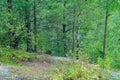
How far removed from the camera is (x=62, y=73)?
930cm

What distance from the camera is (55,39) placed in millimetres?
24297

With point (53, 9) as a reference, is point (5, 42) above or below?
below

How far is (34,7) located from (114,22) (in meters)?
11.3

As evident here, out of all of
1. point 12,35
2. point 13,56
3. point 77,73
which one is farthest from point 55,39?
point 77,73

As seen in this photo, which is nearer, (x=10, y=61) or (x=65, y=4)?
(x=10, y=61)

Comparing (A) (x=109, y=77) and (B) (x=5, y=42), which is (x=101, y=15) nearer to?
(B) (x=5, y=42)

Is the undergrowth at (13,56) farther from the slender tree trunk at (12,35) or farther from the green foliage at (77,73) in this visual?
the green foliage at (77,73)

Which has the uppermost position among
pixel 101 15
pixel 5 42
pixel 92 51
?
pixel 101 15

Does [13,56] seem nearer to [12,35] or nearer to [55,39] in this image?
[12,35]

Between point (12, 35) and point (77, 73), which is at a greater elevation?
point (12, 35)

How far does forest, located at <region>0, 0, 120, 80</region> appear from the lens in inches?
380

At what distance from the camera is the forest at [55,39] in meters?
9.66

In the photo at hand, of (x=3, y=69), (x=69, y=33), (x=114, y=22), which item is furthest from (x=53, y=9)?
(x=3, y=69)

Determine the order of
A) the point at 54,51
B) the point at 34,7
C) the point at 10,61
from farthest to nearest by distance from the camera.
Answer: the point at 54,51 → the point at 34,7 → the point at 10,61
